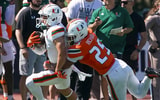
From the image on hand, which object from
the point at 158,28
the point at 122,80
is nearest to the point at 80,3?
the point at 158,28

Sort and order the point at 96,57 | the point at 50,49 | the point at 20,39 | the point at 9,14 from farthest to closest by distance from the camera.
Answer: the point at 20,39
the point at 9,14
the point at 50,49
the point at 96,57

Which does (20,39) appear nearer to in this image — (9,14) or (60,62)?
(9,14)

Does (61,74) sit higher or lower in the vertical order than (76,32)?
lower

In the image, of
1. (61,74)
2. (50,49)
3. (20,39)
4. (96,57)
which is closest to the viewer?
(96,57)

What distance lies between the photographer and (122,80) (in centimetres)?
975

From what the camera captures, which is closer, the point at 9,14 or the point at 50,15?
the point at 50,15

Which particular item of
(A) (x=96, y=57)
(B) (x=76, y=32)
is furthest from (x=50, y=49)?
(A) (x=96, y=57)

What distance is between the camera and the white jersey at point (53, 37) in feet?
32.4

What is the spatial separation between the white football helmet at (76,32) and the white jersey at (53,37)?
15 centimetres

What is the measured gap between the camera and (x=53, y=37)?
9.92m

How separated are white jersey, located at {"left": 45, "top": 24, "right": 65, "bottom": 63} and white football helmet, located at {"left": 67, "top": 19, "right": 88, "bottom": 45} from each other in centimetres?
15

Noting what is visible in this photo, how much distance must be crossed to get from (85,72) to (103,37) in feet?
2.13

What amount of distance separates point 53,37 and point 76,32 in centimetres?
39

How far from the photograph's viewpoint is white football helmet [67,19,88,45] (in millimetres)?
9719
